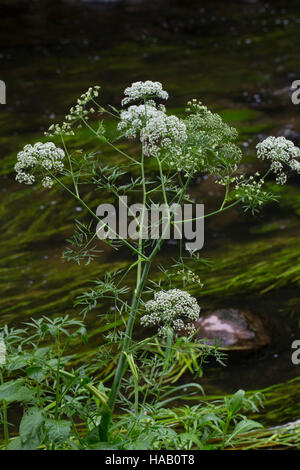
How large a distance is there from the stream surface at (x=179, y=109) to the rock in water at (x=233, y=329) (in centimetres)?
5

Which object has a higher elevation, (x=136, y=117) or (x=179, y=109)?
(x=179, y=109)

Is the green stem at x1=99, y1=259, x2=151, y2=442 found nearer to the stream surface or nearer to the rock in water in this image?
the stream surface

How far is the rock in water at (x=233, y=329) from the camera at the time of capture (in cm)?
300

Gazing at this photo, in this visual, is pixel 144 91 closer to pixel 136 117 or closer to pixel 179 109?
pixel 136 117

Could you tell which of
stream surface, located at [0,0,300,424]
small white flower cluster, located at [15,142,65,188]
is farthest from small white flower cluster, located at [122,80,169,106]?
stream surface, located at [0,0,300,424]

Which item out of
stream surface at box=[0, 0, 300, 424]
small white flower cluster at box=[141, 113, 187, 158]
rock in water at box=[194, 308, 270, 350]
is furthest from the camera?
stream surface at box=[0, 0, 300, 424]

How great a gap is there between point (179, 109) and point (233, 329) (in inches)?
122

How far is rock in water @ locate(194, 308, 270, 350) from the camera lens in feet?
9.83

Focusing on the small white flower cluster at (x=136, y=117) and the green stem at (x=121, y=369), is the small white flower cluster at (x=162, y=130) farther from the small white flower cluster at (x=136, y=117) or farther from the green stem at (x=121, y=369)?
the green stem at (x=121, y=369)

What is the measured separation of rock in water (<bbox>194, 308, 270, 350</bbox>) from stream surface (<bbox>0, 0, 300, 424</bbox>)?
0.05 meters

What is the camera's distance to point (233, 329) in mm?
3049

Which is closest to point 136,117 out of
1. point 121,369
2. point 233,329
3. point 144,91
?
point 144,91

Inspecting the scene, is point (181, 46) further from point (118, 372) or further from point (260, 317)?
point (118, 372)

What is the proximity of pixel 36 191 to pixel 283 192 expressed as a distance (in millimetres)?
1824
